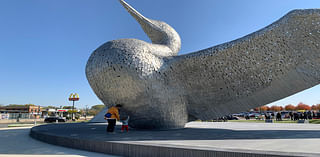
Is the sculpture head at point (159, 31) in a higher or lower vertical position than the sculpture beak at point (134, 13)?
lower

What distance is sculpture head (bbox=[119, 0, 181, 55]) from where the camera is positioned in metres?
12.0

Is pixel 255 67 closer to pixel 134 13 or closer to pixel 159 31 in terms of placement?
pixel 159 31

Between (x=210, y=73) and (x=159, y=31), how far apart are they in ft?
14.0

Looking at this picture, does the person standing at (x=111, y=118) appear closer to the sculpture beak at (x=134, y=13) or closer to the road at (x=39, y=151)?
the road at (x=39, y=151)

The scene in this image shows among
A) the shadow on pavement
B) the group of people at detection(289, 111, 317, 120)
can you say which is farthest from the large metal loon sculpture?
the group of people at detection(289, 111, 317, 120)

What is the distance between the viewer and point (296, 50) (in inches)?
356

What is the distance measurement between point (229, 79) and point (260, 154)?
18.7ft

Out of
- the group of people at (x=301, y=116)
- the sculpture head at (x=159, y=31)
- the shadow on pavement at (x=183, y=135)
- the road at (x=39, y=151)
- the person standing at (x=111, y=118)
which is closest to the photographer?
the road at (x=39, y=151)

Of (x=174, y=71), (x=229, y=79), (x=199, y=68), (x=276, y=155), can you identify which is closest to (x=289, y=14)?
(x=229, y=79)

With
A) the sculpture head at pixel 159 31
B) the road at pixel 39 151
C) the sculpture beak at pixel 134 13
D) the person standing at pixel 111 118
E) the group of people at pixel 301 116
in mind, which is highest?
the sculpture beak at pixel 134 13

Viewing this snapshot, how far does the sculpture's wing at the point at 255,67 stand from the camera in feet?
28.5

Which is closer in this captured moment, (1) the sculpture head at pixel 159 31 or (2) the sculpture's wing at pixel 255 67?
(2) the sculpture's wing at pixel 255 67

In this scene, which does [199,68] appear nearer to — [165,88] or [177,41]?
[165,88]

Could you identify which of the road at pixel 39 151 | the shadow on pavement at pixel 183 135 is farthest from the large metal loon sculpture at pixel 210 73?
the road at pixel 39 151
